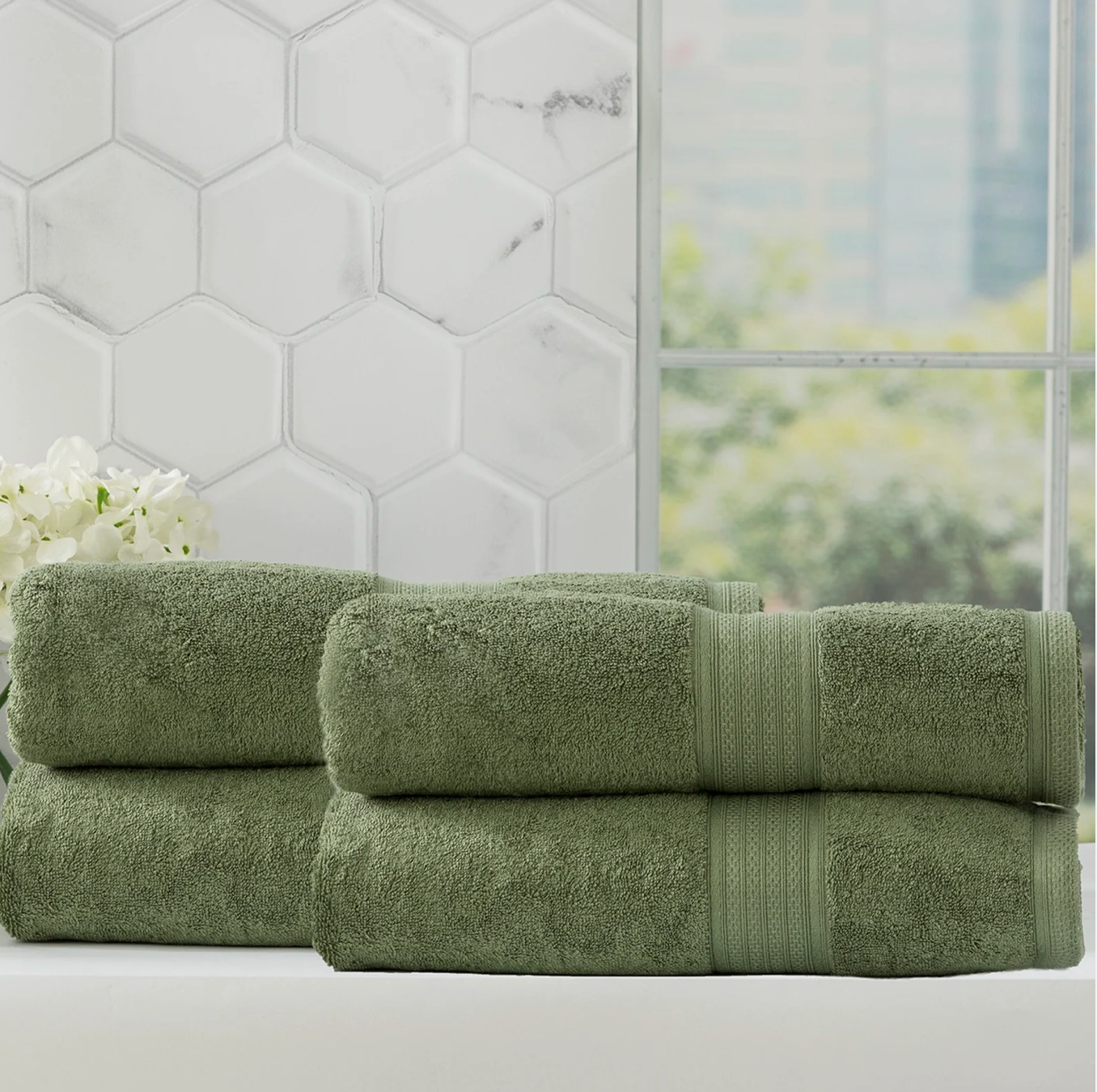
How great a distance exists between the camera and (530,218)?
1026mm

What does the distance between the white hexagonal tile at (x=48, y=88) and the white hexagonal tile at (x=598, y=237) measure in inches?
16.1

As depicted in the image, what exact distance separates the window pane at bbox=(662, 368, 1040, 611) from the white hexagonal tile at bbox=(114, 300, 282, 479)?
366 mm

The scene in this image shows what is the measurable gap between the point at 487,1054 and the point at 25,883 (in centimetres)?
28

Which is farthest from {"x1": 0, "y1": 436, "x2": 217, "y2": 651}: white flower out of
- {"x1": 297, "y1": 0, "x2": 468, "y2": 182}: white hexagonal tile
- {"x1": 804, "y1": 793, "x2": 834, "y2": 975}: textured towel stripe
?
{"x1": 804, "y1": 793, "x2": 834, "y2": 975}: textured towel stripe

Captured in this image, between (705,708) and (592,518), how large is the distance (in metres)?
0.46

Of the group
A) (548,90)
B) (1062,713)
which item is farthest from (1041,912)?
(548,90)

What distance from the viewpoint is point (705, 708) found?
0.60 m

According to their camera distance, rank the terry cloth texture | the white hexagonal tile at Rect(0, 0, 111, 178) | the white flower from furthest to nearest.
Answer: the white hexagonal tile at Rect(0, 0, 111, 178)
the white flower
the terry cloth texture

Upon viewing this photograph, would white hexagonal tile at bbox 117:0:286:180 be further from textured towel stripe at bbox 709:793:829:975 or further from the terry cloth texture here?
textured towel stripe at bbox 709:793:829:975

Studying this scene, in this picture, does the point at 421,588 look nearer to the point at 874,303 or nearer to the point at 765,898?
the point at 765,898

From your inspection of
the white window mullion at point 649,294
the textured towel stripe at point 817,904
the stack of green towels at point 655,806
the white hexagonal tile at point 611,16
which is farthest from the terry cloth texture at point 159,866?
the white hexagonal tile at point 611,16

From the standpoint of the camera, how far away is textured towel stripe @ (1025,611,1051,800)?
0.58 m

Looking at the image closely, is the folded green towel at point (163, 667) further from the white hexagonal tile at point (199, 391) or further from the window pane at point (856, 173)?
the window pane at point (856, 173)

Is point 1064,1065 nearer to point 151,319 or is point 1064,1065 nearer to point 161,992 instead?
point 161,992
